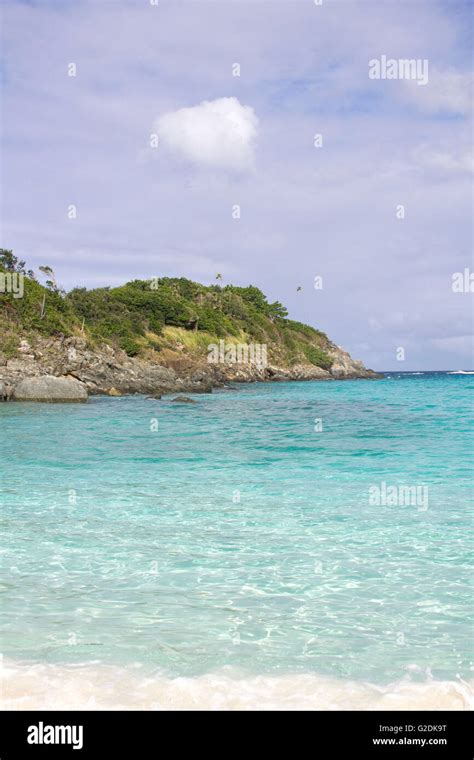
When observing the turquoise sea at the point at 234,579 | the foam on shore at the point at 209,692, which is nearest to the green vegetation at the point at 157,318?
the turquoise sea at the point at 234,579

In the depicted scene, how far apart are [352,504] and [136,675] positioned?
6.99 meters

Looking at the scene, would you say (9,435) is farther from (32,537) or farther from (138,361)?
(138,361)

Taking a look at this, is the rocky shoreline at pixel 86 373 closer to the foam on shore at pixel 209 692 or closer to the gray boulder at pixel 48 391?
the gray boulder at pixel 48 391

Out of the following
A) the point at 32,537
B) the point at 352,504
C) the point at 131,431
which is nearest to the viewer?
the point at 32,537

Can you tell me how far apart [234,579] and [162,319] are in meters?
73.4

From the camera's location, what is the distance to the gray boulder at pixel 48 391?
3869 cm

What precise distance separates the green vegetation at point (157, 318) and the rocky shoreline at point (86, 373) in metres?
1.79

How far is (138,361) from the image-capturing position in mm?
62812

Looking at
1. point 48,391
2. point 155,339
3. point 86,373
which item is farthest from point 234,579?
point 155,339

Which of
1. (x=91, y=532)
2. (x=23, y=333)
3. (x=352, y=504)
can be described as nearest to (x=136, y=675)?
(x=91, y=532)

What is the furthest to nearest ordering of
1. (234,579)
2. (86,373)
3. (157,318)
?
1. (157,318)
2. (86,373)
3. (234,579)

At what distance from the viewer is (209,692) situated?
4648 millimetres

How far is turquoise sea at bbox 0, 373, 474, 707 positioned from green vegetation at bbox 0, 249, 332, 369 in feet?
131

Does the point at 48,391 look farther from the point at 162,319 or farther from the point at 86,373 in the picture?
the point at 162,319
